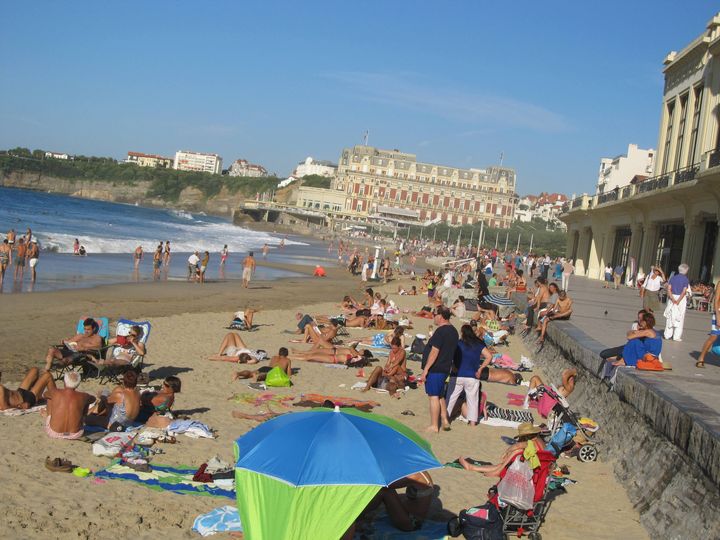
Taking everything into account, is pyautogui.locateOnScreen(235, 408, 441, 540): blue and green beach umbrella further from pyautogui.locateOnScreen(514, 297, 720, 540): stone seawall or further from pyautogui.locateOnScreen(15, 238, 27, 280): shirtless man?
pyautogui.locateOnScreen(15, 238, 27, 280): shirtless man

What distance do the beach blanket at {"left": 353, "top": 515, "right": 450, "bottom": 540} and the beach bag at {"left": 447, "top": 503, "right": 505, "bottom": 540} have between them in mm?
102

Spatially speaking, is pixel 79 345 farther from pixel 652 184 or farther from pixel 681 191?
pixel 652 184

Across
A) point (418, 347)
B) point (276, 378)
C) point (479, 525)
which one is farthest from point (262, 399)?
point (418, 347)

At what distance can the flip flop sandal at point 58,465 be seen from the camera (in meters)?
6.22

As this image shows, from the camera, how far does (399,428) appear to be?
5316 millimetres

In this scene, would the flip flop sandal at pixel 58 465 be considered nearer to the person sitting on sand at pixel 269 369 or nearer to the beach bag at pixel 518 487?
the beach bag at pixel 518 487

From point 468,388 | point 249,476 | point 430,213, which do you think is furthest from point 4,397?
point 430,213

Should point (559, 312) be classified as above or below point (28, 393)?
above

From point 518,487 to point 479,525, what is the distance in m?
0.41

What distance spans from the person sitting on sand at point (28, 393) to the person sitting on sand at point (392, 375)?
4.11 m

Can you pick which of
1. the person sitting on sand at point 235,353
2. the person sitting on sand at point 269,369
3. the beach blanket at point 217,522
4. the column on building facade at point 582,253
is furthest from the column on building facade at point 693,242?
the beach blanket at point 217,522

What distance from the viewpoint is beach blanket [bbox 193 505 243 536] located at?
5.34 metres

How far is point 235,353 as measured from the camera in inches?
476

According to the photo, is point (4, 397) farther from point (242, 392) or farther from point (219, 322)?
point (219, 322)
